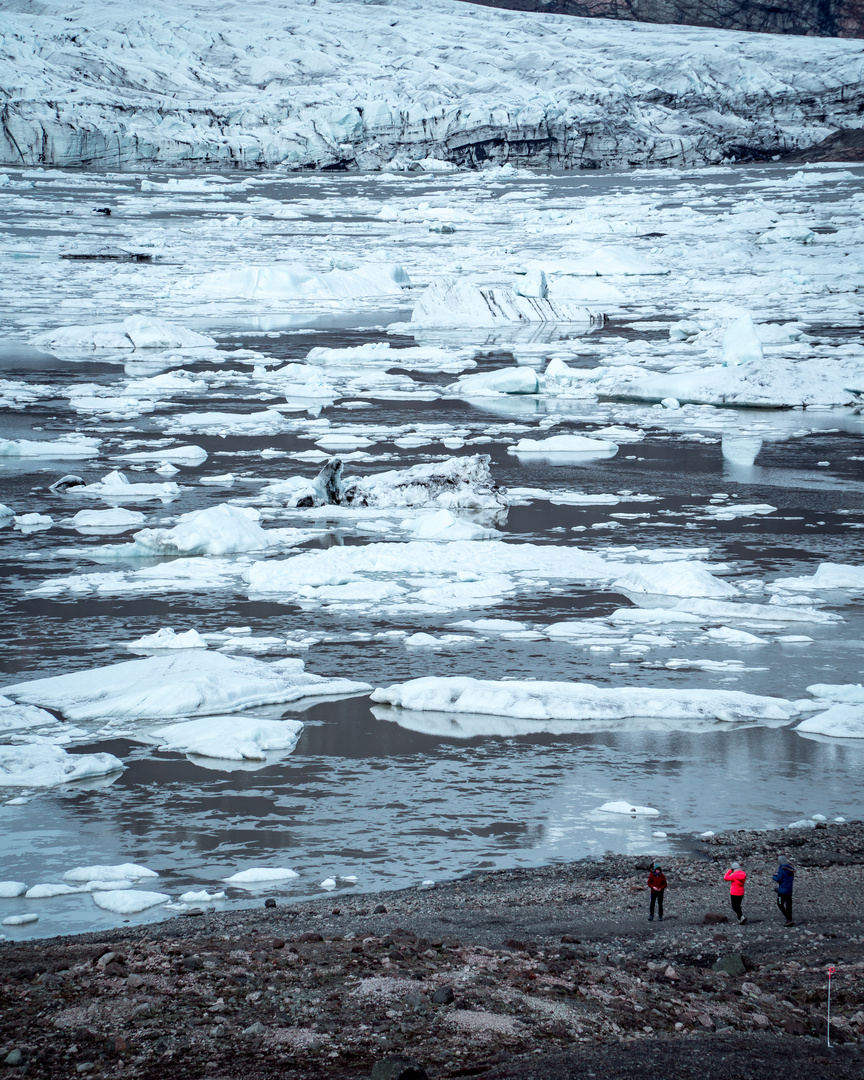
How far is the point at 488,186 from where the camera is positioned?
4125 centimetres

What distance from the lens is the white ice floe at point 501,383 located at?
45.0ft

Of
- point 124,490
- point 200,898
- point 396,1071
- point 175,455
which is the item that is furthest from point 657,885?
point 175,455

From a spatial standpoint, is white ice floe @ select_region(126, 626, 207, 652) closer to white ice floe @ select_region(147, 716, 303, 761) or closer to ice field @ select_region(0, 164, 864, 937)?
ice field @ select_region(0, 164, 864, 937)

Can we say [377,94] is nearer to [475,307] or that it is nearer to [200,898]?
[475,307]

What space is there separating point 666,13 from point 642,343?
2162 inches

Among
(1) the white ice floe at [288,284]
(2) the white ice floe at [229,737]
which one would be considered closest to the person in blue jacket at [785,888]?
(2) the white ice floe at [229,737]

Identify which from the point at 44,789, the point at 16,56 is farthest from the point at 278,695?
the point at 16,56

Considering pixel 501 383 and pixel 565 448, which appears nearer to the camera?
pixel 565 448

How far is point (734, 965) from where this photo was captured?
3.36 meters

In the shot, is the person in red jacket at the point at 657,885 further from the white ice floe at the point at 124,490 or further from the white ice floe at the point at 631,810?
the white ice floe at the point at 124,490

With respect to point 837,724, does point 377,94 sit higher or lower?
higher

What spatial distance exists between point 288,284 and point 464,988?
63.4 ft

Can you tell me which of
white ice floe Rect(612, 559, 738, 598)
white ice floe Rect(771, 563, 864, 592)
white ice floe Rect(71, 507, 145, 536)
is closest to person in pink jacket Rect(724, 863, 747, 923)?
white ice floe Rect(612, 559, 738, 598)

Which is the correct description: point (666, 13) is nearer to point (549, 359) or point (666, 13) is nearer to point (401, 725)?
point (549, 359)
